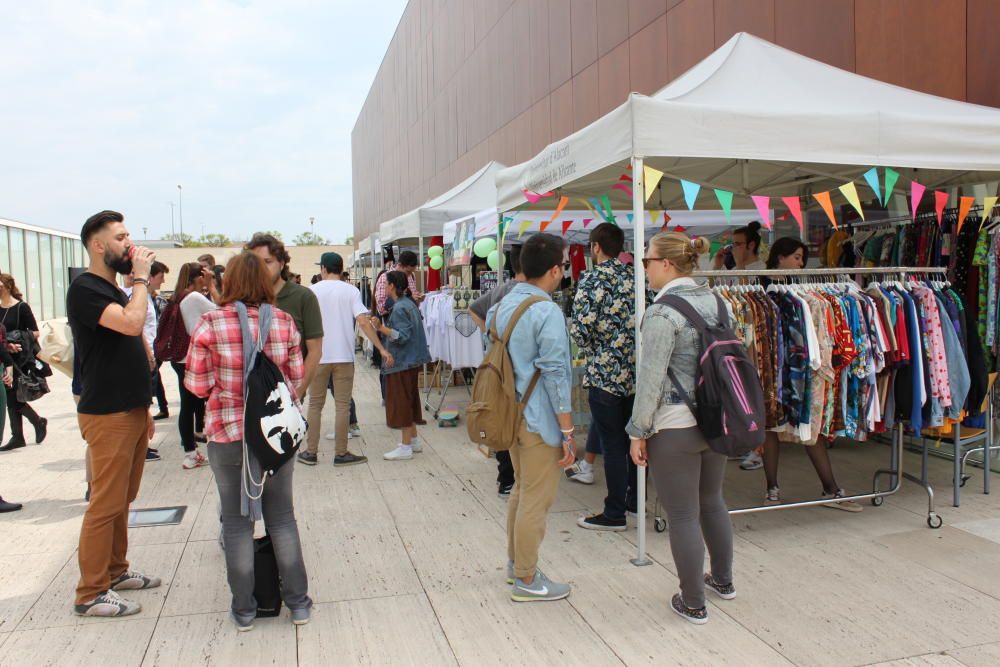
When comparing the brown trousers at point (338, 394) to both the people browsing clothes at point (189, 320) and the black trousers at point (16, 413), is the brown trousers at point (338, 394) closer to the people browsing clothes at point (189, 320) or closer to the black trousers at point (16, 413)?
the people browsing clothes at point (189, 320)

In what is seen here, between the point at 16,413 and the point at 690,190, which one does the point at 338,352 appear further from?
the point at 16,413

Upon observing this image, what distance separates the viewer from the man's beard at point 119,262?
3525 millimetres

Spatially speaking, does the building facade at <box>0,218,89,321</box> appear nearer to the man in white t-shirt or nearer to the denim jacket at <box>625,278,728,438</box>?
the man in white t-shirt

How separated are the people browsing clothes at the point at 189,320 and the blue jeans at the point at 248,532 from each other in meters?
3.00

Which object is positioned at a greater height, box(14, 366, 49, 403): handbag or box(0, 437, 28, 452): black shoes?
box(14, 366, 49, 403): handbag

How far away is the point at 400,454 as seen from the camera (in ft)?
22.3

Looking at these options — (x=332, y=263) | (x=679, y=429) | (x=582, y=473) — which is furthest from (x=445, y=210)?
(x=679, y=429)

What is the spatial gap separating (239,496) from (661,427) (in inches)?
73.3

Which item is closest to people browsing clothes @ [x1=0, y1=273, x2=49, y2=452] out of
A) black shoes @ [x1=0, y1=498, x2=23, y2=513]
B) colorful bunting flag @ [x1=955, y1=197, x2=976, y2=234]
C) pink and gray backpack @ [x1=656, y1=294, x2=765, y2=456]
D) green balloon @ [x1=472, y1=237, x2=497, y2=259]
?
black shoes @ [x1=0, y1=498, x2=23, y2=513]

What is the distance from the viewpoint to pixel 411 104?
111 ft

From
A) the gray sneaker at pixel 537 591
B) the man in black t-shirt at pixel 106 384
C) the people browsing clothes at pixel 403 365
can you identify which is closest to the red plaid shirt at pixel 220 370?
the man in black t-shirt at pixel 106 384

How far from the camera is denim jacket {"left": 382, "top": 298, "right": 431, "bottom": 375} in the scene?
6.71 metres

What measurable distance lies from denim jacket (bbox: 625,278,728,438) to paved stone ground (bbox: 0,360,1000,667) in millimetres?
993

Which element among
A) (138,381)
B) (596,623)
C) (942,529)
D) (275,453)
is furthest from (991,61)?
(138,381)
